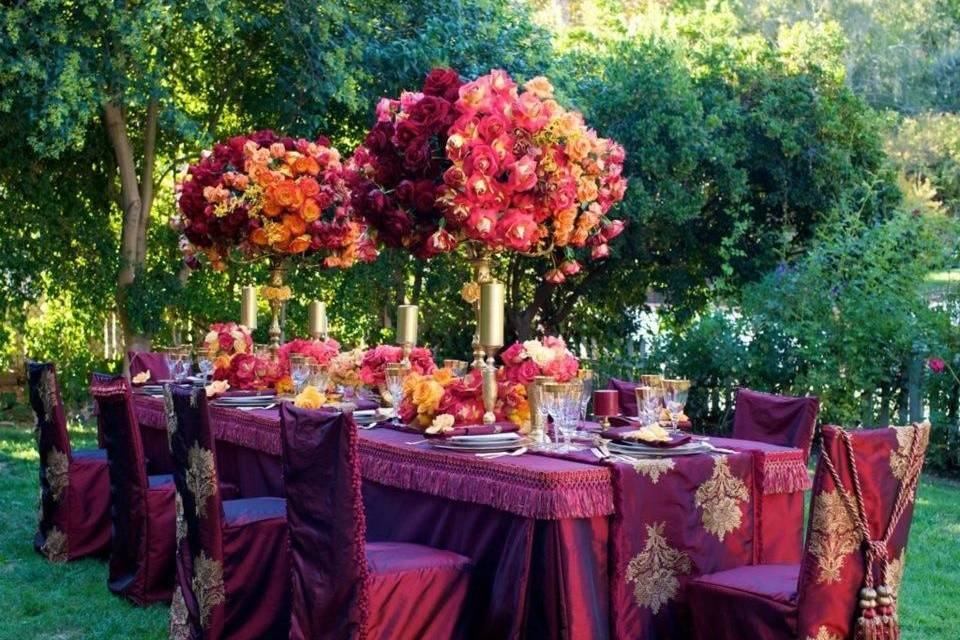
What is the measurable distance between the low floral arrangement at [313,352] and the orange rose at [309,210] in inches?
27.5

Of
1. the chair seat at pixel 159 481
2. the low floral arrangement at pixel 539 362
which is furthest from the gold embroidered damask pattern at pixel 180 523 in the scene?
the low floral arrangement at pixel 539 362

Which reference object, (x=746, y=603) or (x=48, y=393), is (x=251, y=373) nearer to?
(x=48, y=393)

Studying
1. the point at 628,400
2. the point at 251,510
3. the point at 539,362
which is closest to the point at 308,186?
the point at 628,400

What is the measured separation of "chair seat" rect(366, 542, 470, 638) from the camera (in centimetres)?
430

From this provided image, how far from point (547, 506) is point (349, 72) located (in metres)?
6.73

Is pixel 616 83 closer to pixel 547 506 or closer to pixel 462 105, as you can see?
pixel 462 105

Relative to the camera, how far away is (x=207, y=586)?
4.92m

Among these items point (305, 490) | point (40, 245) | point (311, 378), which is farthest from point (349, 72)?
point (305, 490)

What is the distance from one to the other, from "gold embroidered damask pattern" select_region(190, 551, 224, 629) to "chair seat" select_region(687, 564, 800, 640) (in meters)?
1.82

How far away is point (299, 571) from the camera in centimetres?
436

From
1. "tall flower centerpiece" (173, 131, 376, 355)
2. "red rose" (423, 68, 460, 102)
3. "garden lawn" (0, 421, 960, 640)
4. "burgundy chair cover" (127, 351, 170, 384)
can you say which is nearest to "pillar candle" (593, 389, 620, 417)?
→ "red rose" (423, 68, 460, 102)

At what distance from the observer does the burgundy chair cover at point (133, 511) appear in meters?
5.84

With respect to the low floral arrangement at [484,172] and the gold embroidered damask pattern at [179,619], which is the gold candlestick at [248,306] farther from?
the gold embroidered damask pattern at [179,619]

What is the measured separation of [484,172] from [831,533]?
Result: 1.84 metres
